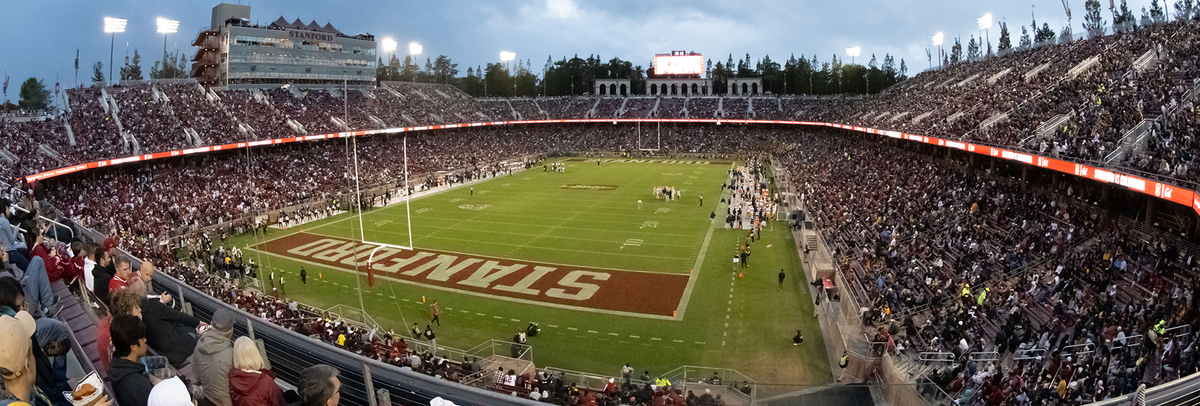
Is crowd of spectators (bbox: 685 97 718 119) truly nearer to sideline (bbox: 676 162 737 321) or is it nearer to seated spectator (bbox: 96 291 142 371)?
sideline (bbox: 676 162 737 321)

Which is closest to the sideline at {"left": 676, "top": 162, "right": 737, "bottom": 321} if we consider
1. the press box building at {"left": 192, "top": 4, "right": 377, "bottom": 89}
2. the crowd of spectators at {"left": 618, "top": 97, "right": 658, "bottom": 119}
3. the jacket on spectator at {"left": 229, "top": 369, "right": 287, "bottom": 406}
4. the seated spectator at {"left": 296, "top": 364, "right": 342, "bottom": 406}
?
the jacket on spectator at {"left": 229, "top": 369, "right": 287, "bottom": 406}

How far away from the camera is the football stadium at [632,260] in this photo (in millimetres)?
7811


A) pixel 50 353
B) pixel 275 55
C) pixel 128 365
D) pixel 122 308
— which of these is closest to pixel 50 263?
pixel 122 308

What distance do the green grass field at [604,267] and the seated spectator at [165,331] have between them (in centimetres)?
1125

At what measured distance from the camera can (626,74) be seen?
110 meters

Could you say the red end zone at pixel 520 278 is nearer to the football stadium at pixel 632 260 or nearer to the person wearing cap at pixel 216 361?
the football stadium at pixel 632 260

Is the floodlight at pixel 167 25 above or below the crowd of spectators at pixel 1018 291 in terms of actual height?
above

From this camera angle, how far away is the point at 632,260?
88.5 ft

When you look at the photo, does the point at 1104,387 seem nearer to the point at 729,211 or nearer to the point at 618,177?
the point at 729,211

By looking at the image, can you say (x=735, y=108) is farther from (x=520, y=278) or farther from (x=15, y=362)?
(x=15, y=362)

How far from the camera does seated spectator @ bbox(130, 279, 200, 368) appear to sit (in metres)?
5.58

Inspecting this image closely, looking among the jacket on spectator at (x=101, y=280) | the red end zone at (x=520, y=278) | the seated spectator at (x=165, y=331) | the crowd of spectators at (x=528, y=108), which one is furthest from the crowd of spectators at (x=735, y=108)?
the seated spectator at (x=165, y=331)

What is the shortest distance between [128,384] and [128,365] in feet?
0.43

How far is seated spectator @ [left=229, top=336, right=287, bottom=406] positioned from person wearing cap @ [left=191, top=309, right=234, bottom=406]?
1.72 ft
